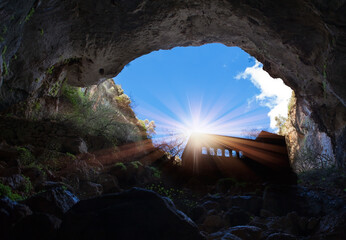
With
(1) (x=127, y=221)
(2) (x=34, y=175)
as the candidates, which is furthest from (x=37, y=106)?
(1) (x=127, y=221)

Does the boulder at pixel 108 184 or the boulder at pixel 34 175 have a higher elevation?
the boulder at pixel 34 175

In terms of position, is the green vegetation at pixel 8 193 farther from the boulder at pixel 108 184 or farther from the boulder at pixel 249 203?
the boulder at pixel 249 203

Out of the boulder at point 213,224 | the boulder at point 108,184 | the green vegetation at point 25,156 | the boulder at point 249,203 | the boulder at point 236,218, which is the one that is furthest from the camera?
the boulder at point 108,184

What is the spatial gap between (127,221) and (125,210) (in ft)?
0.56

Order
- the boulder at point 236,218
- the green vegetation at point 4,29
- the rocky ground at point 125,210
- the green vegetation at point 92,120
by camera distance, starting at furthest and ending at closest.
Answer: the green vegetation at point 92,120
the boulder at point 236,218
the green vegetation at point 4,29
the rocky ground at point 125,210

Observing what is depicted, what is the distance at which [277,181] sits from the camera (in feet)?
39.4

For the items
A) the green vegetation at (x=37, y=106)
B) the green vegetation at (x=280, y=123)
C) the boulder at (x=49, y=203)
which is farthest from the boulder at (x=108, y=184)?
the green vegetation at (x=280, y=123)

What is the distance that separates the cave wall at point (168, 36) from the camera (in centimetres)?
492

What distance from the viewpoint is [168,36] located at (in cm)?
787

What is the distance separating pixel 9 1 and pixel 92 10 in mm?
2784

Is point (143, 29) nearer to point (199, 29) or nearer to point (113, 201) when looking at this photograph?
point (199, 29)

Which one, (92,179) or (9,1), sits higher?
(9,1)

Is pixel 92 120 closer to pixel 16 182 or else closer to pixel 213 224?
pixel 16 182

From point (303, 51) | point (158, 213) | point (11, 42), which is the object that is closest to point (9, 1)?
point (11, 42)
